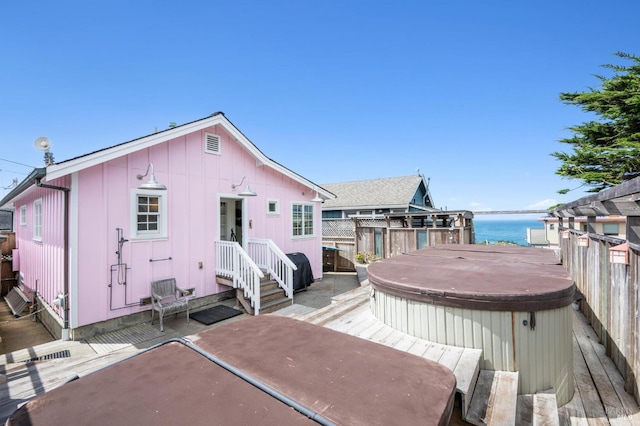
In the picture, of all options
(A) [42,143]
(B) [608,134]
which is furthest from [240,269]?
(B) [608,134]

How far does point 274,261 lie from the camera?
7266 mm

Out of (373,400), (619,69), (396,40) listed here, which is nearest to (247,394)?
(373,400)

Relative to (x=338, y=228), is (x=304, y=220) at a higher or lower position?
higher

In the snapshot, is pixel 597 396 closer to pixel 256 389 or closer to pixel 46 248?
pixel 256 389

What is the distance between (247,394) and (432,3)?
353 inches

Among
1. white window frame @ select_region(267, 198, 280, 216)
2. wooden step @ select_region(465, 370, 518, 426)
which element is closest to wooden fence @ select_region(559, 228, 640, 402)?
wooden step @ select_region(465, 370, 518, 426)

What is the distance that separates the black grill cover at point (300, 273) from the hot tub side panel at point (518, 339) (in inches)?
202

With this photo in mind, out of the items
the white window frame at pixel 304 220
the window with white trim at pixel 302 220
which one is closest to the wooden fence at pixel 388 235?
the white window frame at pixel 304 220

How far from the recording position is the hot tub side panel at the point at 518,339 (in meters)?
2.52

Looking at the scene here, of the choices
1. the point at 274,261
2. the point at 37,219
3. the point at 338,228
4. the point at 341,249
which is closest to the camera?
the point at 37,219

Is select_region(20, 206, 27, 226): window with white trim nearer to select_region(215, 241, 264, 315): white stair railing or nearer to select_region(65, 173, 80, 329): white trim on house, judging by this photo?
select_region(65, 173, 80, 329): white trim on house

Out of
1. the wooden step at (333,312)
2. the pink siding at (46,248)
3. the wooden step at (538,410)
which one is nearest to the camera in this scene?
the wooden step at (538,410)

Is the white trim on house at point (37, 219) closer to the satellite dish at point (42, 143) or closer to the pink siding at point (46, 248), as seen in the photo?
the pink siding at point (46, 248)

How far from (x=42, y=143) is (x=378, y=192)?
15.2m
